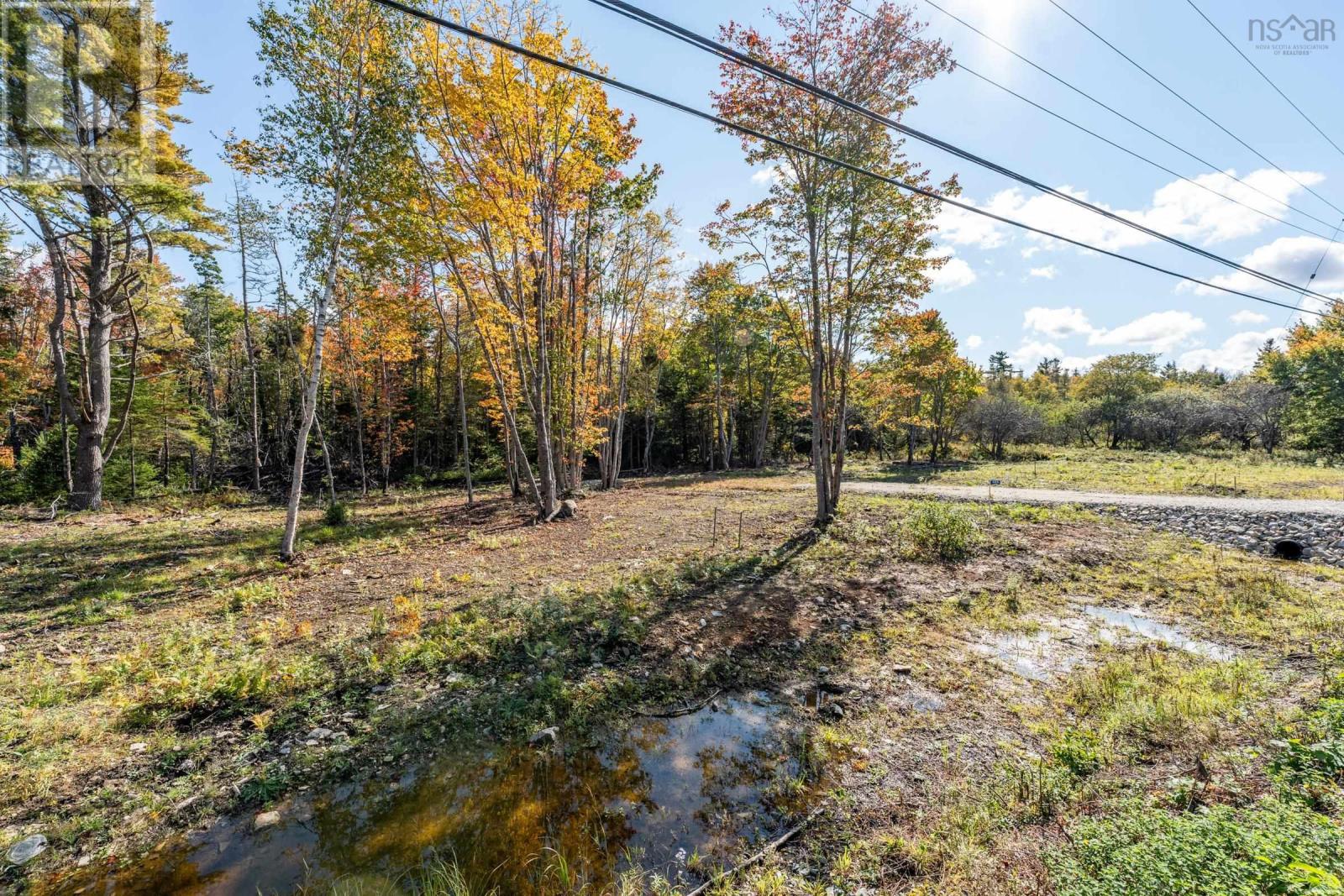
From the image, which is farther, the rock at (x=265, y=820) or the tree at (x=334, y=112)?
the tree at (x=334, y=112)

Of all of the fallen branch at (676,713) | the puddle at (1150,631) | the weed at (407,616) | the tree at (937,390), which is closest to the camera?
the fallen branch at (676,713)

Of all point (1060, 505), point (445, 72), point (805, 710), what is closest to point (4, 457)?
point (445, 72)

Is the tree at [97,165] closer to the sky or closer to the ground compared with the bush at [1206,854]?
closer to the sky

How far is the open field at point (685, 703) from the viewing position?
303 cm

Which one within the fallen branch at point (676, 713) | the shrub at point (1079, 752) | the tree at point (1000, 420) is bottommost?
the fallen branch at point (676, 713)

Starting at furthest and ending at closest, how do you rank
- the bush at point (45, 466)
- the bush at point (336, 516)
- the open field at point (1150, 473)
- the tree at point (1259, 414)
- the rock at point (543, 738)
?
1. the tree at point (1259, 414)
2. the bush at point (45, 466)
3. the open field at point (1150, 473)
4. the bush at point (336, 516)
5. the rock at point (543, 738)

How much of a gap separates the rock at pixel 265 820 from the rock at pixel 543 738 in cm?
170

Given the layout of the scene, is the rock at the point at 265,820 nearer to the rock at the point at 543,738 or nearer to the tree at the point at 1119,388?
the rock at the point at 543,738

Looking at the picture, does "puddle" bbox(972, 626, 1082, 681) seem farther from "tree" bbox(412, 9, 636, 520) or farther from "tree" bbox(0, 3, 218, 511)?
"tree" bbox(0, 3, 218, 511)

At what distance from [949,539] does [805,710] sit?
21.4ft

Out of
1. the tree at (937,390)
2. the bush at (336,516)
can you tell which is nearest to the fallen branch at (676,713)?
the bush at (336,516)

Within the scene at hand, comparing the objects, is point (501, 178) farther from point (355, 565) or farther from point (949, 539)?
point (949, 539)

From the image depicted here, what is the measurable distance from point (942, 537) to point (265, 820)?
10450 millimetres

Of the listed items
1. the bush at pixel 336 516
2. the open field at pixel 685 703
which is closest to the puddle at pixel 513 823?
the open field at pixel 685 703
